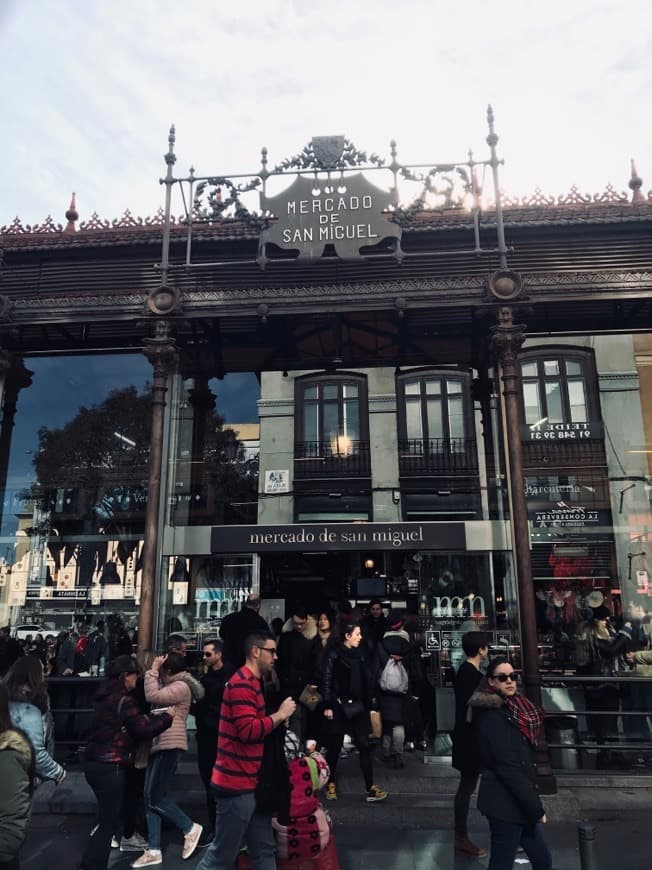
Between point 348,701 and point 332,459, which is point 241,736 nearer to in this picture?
point 348,701

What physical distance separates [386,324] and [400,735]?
229 inches

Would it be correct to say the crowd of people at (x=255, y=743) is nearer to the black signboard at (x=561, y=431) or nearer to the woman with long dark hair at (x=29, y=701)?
the woman with long dark hair at (x=29, y=701)

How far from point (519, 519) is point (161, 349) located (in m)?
5.39

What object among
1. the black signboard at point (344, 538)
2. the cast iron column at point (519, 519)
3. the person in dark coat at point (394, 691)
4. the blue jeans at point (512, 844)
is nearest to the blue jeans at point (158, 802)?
the blue jeans at point (512, 844)

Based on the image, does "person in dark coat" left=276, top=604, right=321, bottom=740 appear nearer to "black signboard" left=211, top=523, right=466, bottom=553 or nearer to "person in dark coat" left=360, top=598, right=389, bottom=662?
"person in dark coat" left=360, top=598, right=389, bottom=662

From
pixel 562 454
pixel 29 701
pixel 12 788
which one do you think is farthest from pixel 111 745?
pixel 562 454

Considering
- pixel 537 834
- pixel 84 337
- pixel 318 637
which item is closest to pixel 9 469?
pixel 84 337

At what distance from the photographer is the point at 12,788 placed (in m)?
3.51

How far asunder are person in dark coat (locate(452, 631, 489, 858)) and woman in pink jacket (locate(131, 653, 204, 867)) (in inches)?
91.8

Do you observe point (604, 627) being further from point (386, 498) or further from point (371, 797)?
point (371, 797)

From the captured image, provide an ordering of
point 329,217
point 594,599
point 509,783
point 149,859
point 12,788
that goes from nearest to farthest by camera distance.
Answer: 1. point 12,788
2. point 509,783
3. point 149,859
4. point 594,599
5. point 329,217

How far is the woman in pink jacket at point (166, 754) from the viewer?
18.7 feet

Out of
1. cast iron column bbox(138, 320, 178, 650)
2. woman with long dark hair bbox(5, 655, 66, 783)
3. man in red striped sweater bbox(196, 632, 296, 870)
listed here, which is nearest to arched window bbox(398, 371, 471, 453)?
cast iron column bbox(138, 320, 178, 650)

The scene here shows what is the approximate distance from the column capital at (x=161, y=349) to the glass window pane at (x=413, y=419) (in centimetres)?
388
